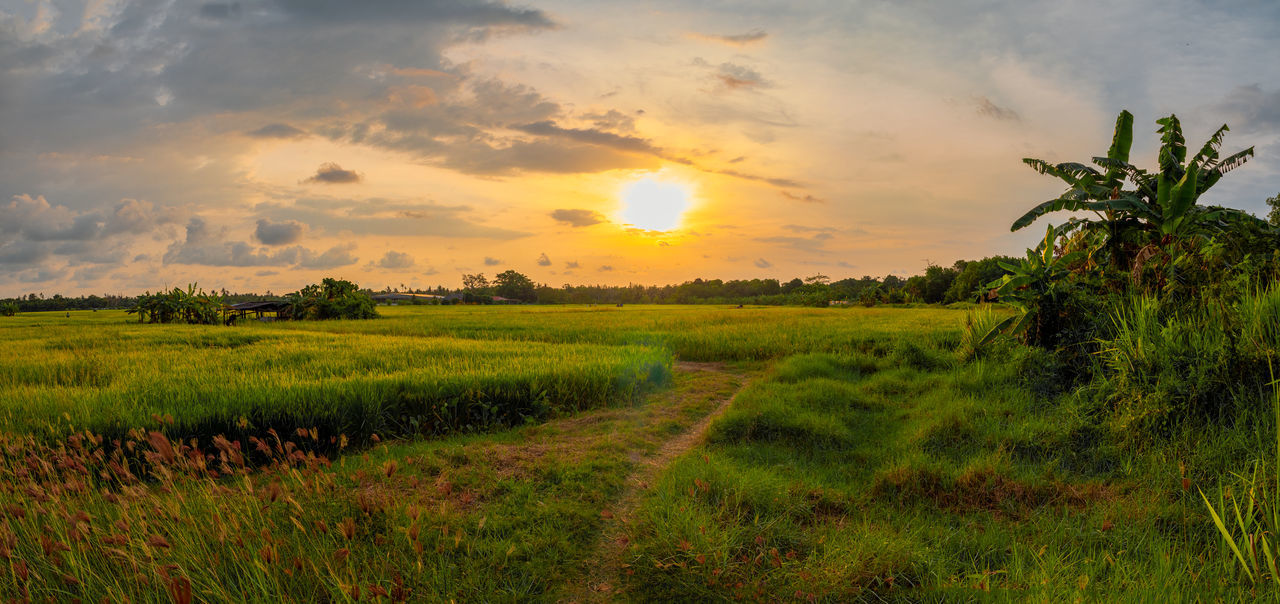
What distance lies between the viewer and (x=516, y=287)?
11025 cm

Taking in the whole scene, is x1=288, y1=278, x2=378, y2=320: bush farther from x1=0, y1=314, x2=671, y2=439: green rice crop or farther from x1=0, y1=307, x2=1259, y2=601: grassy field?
x1=0, y1=307, x2=1259, y2=601: grassy field

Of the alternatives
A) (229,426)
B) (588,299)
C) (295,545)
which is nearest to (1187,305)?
(295,545)

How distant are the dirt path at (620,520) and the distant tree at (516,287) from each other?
3946 inches

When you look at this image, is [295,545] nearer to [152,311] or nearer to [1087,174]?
[1087,174]

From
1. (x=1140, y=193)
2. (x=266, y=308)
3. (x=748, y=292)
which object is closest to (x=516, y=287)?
(x=748, y=292)

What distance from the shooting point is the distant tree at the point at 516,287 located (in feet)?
353

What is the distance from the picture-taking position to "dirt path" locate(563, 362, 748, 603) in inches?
148

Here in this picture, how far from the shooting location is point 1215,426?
222 inches

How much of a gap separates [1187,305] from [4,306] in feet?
271

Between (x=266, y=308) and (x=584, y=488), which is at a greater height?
(x=266, y=308)

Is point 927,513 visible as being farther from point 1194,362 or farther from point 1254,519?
point 1194,362

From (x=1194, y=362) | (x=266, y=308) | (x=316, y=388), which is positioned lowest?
(x=316, y=388)

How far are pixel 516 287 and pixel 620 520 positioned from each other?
108372 millimetres

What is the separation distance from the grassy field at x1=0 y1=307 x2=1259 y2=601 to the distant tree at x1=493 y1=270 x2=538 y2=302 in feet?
322
